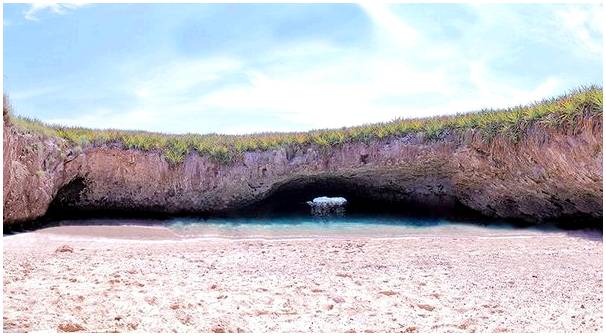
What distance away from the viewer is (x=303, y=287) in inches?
192

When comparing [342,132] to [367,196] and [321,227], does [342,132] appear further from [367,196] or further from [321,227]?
[367,196]

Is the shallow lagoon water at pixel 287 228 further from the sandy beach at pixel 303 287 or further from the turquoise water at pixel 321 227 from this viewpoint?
the sandy beach at pixel 303 287

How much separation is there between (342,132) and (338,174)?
41.6 inches

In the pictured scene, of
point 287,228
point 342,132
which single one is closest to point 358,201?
point 342,132

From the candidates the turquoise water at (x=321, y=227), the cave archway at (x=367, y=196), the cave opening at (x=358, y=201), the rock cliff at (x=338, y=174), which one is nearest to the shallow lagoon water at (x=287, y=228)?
the turquoise water at (x=321, y=227)

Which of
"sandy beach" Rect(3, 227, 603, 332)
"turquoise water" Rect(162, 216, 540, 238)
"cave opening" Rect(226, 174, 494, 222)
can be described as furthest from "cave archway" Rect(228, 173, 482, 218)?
"sandy beach" Rect(3, 227, 603, 332)

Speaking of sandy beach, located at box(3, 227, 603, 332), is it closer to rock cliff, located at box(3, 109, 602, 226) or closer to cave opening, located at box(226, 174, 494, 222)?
rock cliff, located at box(3, 109, 602, 226)

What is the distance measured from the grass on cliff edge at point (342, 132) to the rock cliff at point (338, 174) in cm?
14

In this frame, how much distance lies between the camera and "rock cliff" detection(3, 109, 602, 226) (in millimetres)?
8805

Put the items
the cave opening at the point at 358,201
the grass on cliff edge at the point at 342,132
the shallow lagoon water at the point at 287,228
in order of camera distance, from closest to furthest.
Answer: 1. the grass on cliff edge at the point at 342,132
2. the shallow lagoon water at the point at 287,228
3. the cave opening at the point at 358,201

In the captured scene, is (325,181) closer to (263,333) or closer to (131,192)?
(131,192)

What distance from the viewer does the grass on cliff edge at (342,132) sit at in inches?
357

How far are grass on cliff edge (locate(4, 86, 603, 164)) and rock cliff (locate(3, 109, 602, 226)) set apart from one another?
5.4 inches

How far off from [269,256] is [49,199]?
17.1 feet
